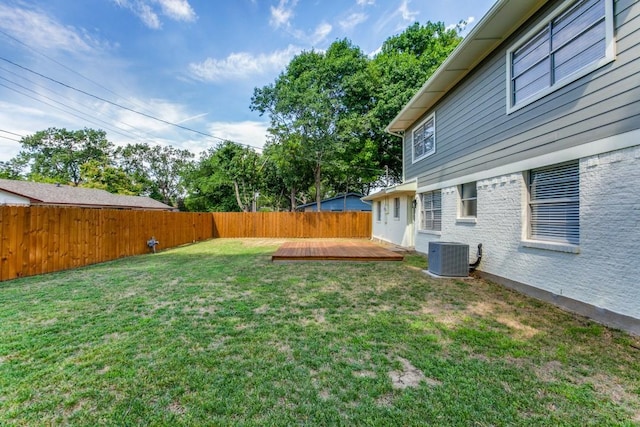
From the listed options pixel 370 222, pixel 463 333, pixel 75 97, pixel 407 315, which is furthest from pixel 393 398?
pixel 75 97

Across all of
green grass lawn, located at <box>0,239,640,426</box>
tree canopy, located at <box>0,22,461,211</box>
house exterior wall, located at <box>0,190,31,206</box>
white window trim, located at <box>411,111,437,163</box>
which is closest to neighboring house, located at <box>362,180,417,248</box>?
white window trim, located at <box>411,111,437,163</box>

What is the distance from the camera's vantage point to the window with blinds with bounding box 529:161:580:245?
3.83 m

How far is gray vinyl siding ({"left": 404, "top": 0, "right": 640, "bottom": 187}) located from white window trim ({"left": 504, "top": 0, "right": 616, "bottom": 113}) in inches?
2.1

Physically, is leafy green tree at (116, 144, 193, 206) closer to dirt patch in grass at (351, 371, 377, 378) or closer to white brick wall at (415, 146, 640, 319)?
white brick wall at (415, 146, 640, 319)

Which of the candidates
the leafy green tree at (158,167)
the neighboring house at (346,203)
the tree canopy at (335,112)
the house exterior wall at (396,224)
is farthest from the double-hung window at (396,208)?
the leafy green tree at (158,167)

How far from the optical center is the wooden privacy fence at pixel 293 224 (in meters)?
16.3

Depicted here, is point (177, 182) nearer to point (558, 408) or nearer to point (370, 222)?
point (370, 222)

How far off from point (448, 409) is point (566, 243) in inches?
135

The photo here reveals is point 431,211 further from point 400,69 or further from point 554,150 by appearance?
point 400,69

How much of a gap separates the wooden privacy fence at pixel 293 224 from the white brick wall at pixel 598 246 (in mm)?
11453

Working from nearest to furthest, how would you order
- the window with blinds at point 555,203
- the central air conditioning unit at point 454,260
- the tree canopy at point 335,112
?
the window with blinds at point 555,203, the central air conditioning unit at point 454,260, the tree canopy at point 335,112

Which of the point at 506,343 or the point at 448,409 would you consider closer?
the point at 448,409

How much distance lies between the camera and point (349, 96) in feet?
58.1

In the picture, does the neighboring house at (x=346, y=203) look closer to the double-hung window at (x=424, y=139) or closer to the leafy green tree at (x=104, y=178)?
the double-hung window at (x=424, y=139)
